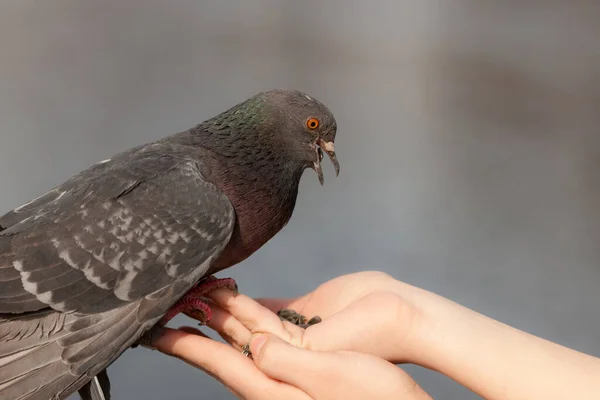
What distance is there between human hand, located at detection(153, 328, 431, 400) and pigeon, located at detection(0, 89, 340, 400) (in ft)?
0.93

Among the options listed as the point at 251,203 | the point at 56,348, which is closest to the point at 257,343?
the point at 251,203

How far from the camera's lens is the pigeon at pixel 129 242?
222 cm

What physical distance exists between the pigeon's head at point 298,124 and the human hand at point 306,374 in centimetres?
80

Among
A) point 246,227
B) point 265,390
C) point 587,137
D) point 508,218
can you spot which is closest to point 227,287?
point 246,227

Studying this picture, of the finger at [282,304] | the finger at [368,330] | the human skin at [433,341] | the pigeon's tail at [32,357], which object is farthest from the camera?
the finger at [282,304]

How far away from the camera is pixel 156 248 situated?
2375mm

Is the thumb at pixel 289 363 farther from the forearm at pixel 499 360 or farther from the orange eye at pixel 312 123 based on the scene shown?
the orange eye at pixel 312 123

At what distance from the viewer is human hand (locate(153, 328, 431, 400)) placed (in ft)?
7.18

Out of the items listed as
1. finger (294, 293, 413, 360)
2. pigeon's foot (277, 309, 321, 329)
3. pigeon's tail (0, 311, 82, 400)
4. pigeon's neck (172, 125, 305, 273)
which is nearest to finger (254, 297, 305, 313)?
pigeon's foot (277, 309, 321, 329)

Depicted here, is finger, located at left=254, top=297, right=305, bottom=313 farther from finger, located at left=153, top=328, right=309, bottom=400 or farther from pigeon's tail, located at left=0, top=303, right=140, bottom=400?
pigeon's tail, located at left=0, top=303, right=140, bottom=400

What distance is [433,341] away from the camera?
2.36 m

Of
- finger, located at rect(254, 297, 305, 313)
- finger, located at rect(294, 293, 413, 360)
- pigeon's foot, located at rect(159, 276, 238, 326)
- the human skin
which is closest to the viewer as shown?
the human skin

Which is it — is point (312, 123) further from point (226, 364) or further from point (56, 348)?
point (56, 348)

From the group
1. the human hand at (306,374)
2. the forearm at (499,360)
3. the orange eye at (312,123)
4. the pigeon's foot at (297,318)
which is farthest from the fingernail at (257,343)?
the orange eye at (312,123)
